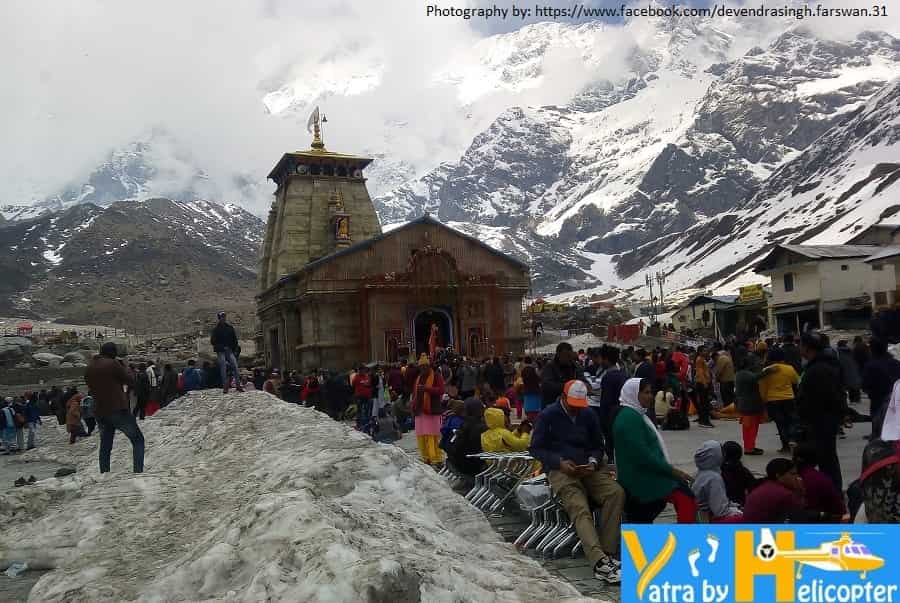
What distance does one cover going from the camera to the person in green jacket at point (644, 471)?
6.03m

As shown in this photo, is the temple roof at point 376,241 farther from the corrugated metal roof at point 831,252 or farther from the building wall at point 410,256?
the corrugated metal roof at point 831,252

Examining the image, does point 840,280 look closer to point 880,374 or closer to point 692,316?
point 692,316

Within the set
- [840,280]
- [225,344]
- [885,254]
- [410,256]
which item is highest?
[410,256]

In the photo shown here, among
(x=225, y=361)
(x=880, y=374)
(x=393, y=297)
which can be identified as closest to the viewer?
(x=880, y=374)

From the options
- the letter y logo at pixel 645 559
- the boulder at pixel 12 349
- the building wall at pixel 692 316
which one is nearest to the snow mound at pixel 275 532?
the letter y logo at pixel 645 559

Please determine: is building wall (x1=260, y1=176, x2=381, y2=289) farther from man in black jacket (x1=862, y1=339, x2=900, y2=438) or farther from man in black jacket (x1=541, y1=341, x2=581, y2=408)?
man in black jacket (x1=862, y1=339, x2=900, y2=438)

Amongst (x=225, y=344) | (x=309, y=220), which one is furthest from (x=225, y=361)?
(x=309, y=220)

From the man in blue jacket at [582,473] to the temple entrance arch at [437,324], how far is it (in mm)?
28337

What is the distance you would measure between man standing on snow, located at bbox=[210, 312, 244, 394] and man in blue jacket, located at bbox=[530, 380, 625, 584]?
8.01 m

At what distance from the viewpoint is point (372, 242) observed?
3434 centimetres

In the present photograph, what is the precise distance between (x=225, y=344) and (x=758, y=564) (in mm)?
12025

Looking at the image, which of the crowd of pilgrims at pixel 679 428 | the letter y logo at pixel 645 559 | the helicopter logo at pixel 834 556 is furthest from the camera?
the crowd of pilgrims at pixel 679 428

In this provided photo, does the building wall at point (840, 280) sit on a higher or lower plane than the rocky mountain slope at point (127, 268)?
lower

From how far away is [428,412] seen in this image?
10953 mm
